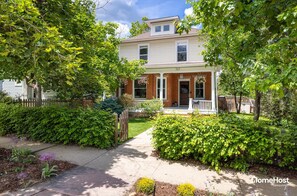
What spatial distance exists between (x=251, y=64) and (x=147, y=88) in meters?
14.3

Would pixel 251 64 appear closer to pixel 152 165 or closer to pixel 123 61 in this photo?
pixel 152 165

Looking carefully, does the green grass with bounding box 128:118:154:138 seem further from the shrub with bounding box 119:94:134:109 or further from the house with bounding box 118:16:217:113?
the house with bounding box 118:16:217:113

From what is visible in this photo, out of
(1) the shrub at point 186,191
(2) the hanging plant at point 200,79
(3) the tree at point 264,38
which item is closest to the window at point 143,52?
(2) the hanging plant at point 200,79

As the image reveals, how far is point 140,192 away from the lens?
353 centimetres

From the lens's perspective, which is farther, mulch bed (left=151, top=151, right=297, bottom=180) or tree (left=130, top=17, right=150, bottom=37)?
tree (left=130, top=17, right=150, bottom=37)

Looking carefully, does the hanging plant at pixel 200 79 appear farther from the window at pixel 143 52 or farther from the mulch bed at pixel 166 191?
the mulch bed at pixel 166 191

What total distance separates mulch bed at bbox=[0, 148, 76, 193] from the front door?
46.2ft

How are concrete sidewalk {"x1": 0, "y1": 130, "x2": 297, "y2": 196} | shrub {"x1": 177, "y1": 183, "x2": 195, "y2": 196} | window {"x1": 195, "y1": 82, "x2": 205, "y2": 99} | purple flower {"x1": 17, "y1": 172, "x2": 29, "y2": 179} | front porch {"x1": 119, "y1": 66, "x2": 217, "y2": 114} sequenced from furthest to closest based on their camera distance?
window {"x1": 195, "y1": 82, "x2": 205, "y2": 99} → front porch {"x1": 119, "y1": 66, "x2": 217, "y2": 114} → purple flower {"x1": 17, "y1": 172, "x2": 29, "y2": 179} → concrete sidewalk {"x1": 0, "y1": 130, "x2": 297, "y2": 196} → shrub {"x1": 177, "y1": 183, "x2": 195, "y2": 196}

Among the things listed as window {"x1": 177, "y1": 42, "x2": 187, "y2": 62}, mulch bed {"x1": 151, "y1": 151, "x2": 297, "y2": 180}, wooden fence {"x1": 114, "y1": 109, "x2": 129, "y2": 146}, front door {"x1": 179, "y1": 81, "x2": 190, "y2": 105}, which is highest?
window {"x1": 177, "y1": 42, "x2": 187, "y2": 62}

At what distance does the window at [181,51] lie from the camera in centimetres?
1603

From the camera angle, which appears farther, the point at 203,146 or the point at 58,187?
the point at 203,146

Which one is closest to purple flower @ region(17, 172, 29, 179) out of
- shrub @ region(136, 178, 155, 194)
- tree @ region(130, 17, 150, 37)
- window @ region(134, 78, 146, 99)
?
shrub @ region(136, 178, 155, 194)

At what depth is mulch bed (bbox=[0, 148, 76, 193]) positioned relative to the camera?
377 cm

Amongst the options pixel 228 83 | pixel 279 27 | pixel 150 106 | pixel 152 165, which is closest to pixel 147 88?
pixel 150 106
